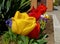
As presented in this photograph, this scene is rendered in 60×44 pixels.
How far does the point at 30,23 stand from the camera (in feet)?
1.95

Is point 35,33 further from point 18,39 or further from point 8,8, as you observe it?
point 8,8

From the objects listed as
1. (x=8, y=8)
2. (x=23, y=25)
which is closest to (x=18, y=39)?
(x=23, y=25)

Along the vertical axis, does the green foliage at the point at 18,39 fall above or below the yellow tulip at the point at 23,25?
below

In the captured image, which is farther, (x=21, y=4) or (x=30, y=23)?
(x=21, y=4)

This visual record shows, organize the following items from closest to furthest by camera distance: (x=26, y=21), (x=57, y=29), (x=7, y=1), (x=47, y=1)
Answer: (x=26, y=21) < (x=7, y=1) < (x=57, y=29) < (x=47, y=1)

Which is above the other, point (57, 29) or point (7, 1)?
point (7, 1)

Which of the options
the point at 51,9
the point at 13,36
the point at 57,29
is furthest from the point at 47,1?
the point at 13,36

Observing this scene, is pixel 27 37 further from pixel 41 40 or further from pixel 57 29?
pixel 57 29

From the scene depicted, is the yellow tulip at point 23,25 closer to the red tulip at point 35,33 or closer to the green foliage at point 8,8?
the red tulip at point 35,33

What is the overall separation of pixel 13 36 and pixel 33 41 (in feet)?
0.18

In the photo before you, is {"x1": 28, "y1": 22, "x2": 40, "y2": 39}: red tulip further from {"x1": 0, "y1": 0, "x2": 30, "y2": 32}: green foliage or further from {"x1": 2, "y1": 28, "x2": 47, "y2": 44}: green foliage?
{"x1": 0, "y1": 0, "x2": 30, "y2": 32}: green foliage

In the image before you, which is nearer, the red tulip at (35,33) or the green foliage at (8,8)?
the red tulip at (35,33)

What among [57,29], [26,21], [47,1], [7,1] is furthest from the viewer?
[47,1]

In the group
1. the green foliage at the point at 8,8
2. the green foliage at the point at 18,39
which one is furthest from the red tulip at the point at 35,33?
the green foliage at the point at 8,8
